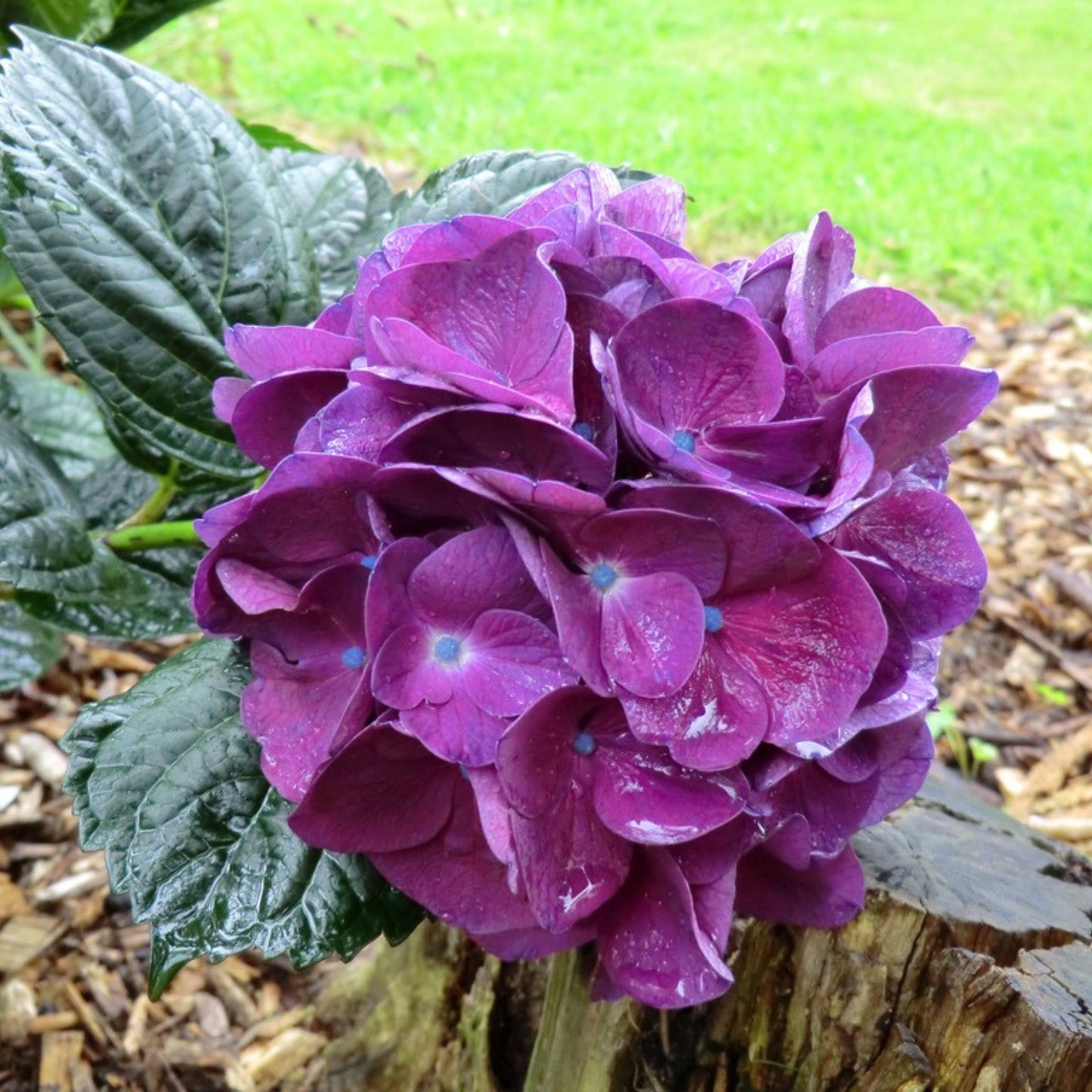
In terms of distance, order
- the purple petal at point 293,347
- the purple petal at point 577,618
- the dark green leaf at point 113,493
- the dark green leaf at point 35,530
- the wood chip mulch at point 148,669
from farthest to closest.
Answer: the wood chip mulch at point 148,669 < the dark green leaf at point 113,493 < the dark green leaf at point 35,530 < the purple petal at point 293,347 < the purple petal at point 577,618

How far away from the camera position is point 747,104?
167 inches

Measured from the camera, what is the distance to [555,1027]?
924 millimetres

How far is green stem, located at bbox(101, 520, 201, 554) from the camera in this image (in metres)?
1.00

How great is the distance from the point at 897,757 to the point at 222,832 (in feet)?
1.36

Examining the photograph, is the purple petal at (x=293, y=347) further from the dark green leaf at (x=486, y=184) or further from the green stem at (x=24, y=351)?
the green stem at (x=24, y=351)

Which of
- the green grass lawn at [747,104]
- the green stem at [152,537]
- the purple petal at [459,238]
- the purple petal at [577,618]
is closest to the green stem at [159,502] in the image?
the green stem at [152,537]

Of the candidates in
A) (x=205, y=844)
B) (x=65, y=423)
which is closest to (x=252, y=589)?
(x=205, y=844)

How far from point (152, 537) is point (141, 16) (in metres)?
0.49

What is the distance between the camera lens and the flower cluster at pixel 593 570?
61 centimetres

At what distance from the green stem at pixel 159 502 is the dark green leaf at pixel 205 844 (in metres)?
0.30

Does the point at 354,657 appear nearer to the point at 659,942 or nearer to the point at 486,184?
the point at 659,942

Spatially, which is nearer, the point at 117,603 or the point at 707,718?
the point at 707,718

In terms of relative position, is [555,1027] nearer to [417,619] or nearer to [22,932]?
[417,619]

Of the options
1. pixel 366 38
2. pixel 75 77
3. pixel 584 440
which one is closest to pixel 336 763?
pixel 584 440
